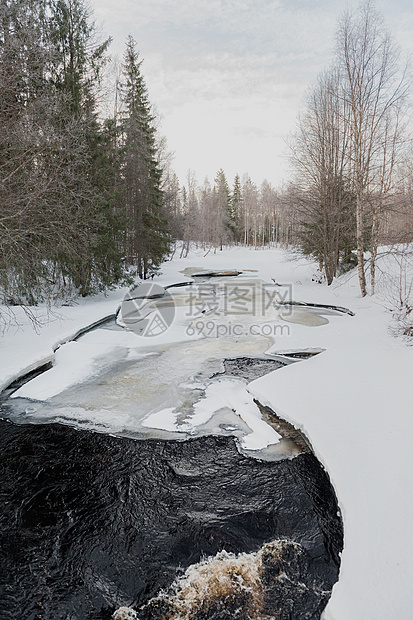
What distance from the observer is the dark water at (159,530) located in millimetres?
2385

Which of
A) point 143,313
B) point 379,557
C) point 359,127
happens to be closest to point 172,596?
point 379,557

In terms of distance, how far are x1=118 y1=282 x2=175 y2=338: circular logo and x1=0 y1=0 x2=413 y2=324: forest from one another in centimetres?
134

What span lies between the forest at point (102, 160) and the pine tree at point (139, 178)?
0.09 meters

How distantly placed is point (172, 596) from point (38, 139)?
8.09m

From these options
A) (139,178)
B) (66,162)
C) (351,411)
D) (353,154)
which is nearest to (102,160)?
(66,162)

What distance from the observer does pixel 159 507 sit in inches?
129

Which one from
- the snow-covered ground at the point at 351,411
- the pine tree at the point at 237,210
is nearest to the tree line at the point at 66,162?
the snow-covered ground at the point at 351,411

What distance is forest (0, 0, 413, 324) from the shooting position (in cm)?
710

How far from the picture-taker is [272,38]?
1341 cm

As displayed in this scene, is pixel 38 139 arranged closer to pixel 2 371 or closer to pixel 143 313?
pixel 2 371

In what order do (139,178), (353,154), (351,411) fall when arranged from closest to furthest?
(351,411) → (353,154) → (139,178)

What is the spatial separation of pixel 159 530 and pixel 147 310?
1034cm

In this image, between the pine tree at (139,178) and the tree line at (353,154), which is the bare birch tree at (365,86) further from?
the pine tree at (139,178)

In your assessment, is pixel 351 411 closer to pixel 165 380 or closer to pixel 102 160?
pixel 165 380
